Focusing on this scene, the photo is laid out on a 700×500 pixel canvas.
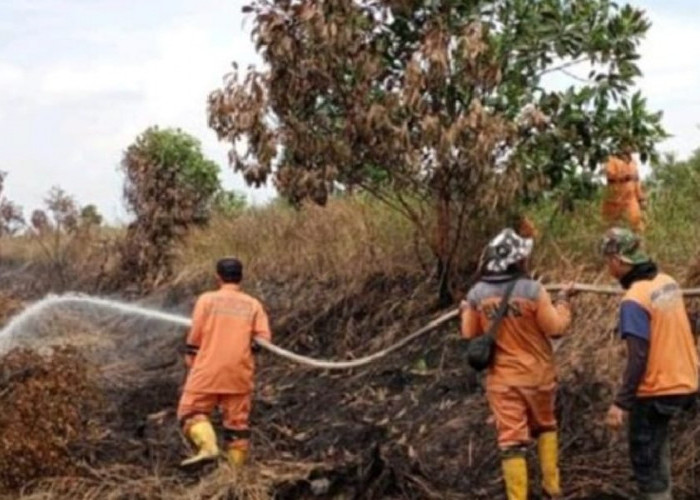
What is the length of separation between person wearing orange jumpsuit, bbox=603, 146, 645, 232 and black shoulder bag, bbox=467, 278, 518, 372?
4614 millimetres

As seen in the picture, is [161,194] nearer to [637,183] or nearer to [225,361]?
[637,183]

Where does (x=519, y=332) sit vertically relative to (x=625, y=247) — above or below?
below

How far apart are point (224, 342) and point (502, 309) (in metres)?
2.31

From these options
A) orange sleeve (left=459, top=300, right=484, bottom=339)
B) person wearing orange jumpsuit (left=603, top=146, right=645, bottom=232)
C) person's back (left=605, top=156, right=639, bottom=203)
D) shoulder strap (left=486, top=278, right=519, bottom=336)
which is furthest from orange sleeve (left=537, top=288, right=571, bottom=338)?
person's back (left=605, top=156, right=639, bottom=203)

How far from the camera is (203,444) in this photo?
9.77 metres

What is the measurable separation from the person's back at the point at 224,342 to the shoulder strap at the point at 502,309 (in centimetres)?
215

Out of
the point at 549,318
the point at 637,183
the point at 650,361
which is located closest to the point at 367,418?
the point at 549,318

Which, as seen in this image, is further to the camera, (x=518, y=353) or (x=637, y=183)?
(x=637, y=183)

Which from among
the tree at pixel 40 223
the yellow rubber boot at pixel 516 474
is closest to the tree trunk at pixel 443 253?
the yellow rubber boot at pixel 516 474

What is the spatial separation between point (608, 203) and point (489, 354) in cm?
501

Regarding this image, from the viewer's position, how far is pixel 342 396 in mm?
12258

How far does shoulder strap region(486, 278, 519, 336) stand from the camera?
8539mm

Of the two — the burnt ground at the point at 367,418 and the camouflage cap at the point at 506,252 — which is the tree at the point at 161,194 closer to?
the burnt ground at the point at 367,418

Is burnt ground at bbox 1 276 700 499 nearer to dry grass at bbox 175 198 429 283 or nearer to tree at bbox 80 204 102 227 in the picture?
dry grass at bbox 175 198 429 283
